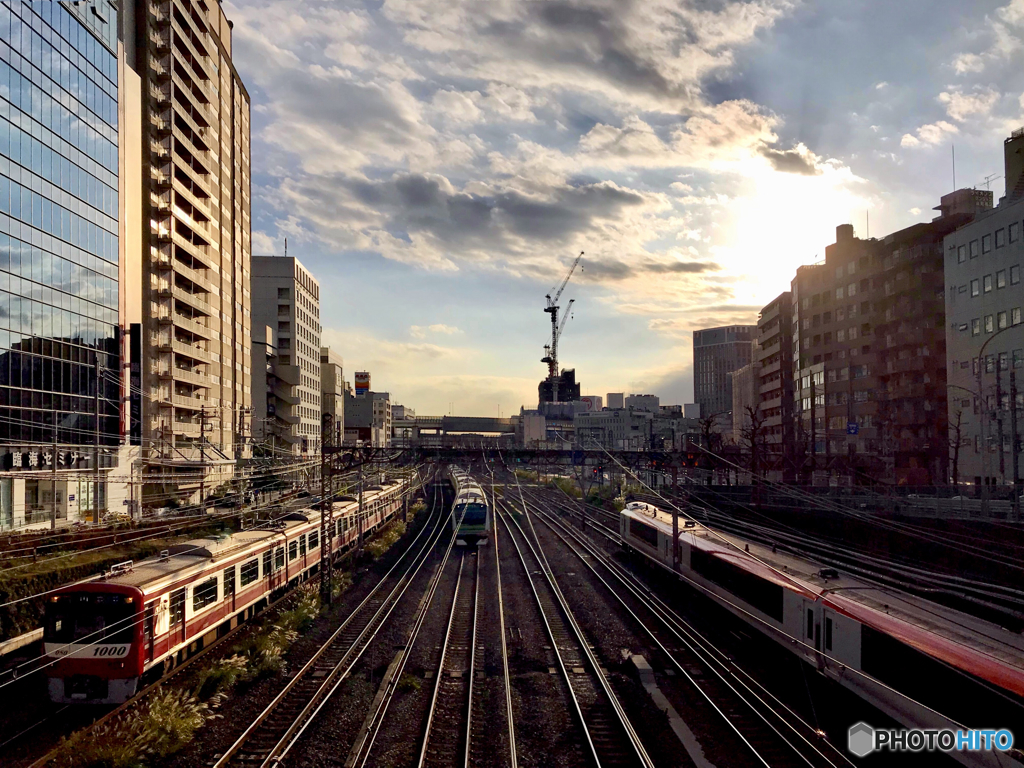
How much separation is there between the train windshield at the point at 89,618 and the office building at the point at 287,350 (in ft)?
212

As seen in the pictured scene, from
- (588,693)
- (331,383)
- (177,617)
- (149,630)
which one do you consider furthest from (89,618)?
(331,383)

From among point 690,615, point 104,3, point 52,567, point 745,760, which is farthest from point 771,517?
point 104,3

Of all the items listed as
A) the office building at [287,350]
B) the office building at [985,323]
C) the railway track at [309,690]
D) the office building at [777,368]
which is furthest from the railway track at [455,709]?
the office building at [287,350]

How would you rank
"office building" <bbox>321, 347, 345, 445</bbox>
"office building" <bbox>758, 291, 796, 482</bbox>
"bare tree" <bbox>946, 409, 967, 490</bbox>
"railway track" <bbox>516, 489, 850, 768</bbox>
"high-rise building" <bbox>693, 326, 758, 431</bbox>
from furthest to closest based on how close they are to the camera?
"high-rise building" <bbox>693, 326, 758, 431</bbox> < "office building" <bbox>321, 347, 345, 445</bbox> < "office building" <bbox>758, 291, 796, 482</bbox> < "bare tree" <bbox>946, 409, 967, 490</bbox> < "railway track" <bbox>516, 489, 850, 768</bbox>

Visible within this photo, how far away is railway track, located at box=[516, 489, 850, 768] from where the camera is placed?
12.2 meters

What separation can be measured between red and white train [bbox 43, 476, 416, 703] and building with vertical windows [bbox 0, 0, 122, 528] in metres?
11.1

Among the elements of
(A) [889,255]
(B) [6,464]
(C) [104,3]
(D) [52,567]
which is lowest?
(D) [52,567]

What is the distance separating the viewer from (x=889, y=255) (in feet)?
196

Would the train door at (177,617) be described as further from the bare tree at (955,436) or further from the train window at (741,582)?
the bare tree at (955,436)

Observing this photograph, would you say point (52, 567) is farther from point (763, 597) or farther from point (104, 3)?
point (104, 3)

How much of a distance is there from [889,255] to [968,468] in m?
20.1

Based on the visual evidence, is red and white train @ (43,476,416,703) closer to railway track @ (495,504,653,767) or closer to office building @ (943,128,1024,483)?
railway track @ (495,504,653,767)

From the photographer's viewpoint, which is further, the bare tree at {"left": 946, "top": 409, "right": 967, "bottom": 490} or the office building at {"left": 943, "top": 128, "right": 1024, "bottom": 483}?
the bare tree at {"left": 946, "top": 409, "right": 967, "bottom": 490}

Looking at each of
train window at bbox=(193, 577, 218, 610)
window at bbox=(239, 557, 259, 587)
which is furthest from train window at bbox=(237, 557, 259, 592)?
train window at bbox=(193, 577, 218, 610)
